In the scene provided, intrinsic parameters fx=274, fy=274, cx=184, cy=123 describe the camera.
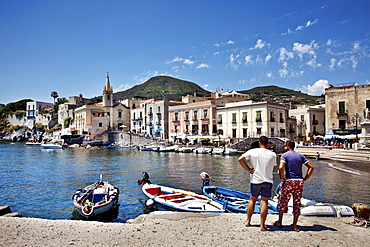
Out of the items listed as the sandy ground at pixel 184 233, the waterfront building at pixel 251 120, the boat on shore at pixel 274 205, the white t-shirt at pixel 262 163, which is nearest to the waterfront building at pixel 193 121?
the waterfront building at pixel 251 120

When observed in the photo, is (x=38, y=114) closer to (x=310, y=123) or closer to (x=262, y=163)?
(x=310, y=123)

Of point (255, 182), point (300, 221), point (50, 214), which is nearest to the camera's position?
point (255, 182)

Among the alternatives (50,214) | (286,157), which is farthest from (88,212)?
(286,157)

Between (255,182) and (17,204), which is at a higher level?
(255,182)

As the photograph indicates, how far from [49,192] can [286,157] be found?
15.7 meters

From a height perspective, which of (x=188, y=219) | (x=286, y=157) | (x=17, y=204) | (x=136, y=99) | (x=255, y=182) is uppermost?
(x=136, y=99)

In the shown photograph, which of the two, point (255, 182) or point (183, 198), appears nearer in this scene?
point (255, 182)

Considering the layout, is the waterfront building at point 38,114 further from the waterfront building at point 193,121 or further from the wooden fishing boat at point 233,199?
the wooden fishing boat at point 233,199

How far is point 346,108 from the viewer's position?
41375mm

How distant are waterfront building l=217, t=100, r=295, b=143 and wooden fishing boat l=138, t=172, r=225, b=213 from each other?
3406cm

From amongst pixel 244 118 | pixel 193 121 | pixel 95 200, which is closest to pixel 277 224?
pixel 95 200

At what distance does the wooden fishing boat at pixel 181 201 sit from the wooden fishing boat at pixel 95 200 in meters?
1.77

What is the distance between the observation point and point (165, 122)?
6606cm

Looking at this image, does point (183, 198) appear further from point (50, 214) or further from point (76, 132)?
point (76, 132)
